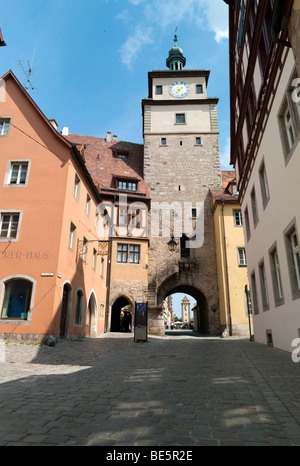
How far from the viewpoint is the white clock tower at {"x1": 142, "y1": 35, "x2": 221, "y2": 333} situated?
2697cm

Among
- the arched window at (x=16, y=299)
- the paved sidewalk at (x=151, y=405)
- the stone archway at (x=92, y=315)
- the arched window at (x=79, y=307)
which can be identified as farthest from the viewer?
the stone archway at (x=92, y=315)

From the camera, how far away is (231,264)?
25219 mm

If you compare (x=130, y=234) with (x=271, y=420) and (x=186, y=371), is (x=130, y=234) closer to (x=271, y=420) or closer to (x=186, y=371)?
(x=186, y=371)

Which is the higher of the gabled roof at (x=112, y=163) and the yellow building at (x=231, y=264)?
the gabled roof at (x=112, y=163)

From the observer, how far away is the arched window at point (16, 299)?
1368 centimetres

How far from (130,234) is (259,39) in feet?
56.3

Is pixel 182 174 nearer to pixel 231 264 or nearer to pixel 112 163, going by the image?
pixel 112 163

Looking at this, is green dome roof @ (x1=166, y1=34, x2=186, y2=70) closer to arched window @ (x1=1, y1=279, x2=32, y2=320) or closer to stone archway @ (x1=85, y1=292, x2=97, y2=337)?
stone archway @ (x1=85, y1=292, x2=97, y2=337)

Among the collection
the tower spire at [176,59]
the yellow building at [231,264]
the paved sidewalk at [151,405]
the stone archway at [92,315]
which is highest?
the tower spire at [176,59]

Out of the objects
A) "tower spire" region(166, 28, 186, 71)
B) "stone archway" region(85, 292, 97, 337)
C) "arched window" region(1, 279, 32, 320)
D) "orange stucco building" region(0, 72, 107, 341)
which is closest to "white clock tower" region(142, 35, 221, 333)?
"stone archway" region(85, 292, 97, 337)

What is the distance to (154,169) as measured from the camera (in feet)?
102

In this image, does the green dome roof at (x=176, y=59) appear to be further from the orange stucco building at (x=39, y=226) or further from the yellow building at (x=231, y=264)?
the orange stucco building at (x=39, y=226)

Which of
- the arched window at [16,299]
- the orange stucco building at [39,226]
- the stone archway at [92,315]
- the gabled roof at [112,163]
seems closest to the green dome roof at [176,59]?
the gabled roof at [112,163]

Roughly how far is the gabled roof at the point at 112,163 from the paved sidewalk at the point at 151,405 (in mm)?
21572
